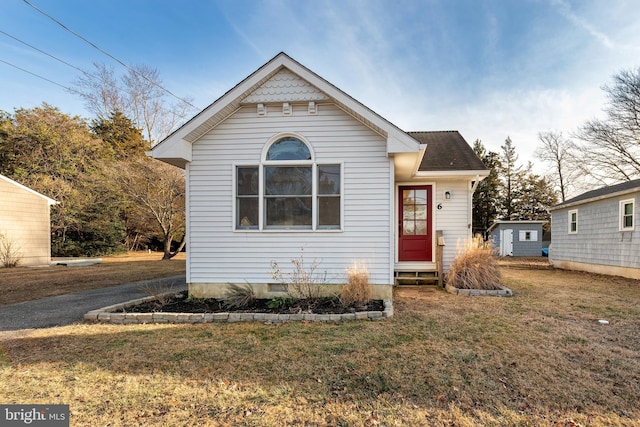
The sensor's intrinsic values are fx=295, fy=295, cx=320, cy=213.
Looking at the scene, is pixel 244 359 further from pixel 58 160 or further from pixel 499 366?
pixel 58 160

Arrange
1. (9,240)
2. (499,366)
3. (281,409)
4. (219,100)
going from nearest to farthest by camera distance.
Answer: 1. (281,409)
2. (499,366)
3. (219,100)
4. (9,240)

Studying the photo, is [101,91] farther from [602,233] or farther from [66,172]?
[602,233]

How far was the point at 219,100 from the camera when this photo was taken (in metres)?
5.60

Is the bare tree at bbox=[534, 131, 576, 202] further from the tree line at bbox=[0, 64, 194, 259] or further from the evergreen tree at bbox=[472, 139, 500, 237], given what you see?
the tree line at bbox=[0, 64, 194, 259]

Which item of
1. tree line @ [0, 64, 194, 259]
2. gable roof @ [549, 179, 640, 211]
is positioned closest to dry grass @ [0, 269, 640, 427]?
gable roof @ [549, 179, 640, 211]

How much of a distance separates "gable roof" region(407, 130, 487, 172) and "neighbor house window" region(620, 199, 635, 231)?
5.28 meters

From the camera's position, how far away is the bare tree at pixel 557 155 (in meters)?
27.7

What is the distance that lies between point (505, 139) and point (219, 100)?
3671cm

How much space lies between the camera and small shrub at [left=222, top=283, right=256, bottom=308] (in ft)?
17.8

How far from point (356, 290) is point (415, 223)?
368 centimetres

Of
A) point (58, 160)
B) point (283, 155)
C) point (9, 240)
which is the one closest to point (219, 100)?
point (283, 155)

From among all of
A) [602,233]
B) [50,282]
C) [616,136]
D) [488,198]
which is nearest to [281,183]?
[50,282]

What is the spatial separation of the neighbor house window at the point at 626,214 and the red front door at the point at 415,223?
6617mm

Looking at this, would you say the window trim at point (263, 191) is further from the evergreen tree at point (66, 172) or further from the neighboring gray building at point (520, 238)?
the neighboring gray building at point (520, 238)
